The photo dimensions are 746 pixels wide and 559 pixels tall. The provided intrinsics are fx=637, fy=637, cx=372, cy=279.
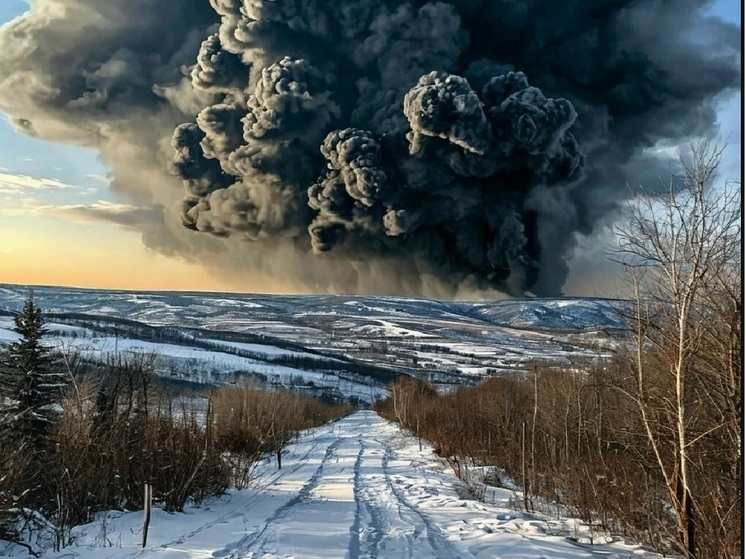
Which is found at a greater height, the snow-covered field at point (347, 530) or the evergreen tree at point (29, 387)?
the evergreen tree at point (29, 387)

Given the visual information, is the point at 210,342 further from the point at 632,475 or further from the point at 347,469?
the point at 632,475

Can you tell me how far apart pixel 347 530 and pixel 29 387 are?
26.6 feet

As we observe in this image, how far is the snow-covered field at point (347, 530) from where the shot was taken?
819 cm

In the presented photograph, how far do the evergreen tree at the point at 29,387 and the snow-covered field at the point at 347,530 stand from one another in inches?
147

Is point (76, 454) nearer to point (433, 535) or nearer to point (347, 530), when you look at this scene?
point (347, 530)

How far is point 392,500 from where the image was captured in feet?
43.7

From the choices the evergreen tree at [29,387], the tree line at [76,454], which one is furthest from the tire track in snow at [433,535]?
the evergreen tree at [29,387]

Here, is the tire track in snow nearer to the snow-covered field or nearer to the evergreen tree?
the snow-covered field

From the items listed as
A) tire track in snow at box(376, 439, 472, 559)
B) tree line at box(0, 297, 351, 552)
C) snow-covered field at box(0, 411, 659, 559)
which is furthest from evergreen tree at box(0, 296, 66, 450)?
tire track in snow at box(376, 439, 472, 559)

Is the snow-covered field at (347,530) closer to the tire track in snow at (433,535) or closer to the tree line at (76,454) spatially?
the tire track in snow at (433,535)

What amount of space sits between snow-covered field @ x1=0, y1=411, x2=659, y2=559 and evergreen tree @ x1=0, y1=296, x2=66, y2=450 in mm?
3737

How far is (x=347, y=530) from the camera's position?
9750 mm

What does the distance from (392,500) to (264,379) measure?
9238 cm

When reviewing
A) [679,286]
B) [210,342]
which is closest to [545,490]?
[679,286]
